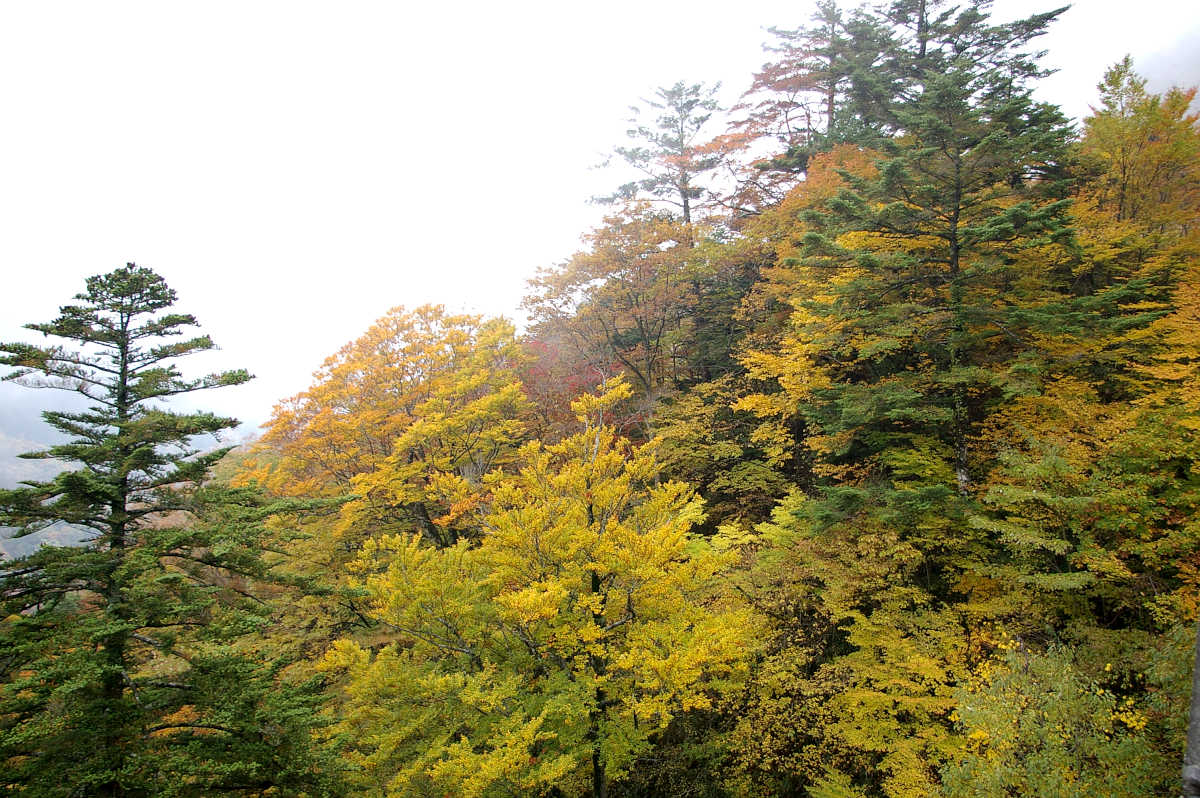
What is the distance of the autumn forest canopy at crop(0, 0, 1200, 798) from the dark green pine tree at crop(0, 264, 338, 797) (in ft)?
0.17

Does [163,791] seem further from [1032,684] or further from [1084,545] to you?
[1084,545]

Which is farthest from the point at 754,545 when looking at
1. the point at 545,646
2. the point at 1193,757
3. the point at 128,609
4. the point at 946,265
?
the point at 128,609

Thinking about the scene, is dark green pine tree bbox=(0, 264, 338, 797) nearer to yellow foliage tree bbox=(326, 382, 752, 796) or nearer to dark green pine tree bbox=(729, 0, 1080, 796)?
yellow foliage tree bbox=(326, 382, 752, 796)

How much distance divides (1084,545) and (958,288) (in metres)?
5.78

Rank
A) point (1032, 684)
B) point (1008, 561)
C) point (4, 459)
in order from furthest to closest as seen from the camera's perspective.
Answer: point (4, 459) < point (1008, 561) < point (1032, 684)

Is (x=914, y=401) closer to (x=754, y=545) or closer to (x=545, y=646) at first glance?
(x=754, y=545)

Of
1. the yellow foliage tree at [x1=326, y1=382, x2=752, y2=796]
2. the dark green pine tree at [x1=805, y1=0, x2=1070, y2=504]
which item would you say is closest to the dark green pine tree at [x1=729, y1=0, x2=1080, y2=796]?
the dark green pine tree at [x1=805, y1=0, x2=1070, y2=504]

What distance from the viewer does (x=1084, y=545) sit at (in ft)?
26.0

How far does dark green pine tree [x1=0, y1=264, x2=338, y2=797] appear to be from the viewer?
5559 mm

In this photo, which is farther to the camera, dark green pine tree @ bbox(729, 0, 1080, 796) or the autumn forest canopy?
dark green pine tree @ bbox(729, 0, 1080, 796)

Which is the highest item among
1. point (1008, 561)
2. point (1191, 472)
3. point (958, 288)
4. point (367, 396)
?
point (958, 288)

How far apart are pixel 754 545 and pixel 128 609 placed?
42.3ft

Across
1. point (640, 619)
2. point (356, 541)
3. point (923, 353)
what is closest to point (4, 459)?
point (356, 541)

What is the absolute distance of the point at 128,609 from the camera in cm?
598
